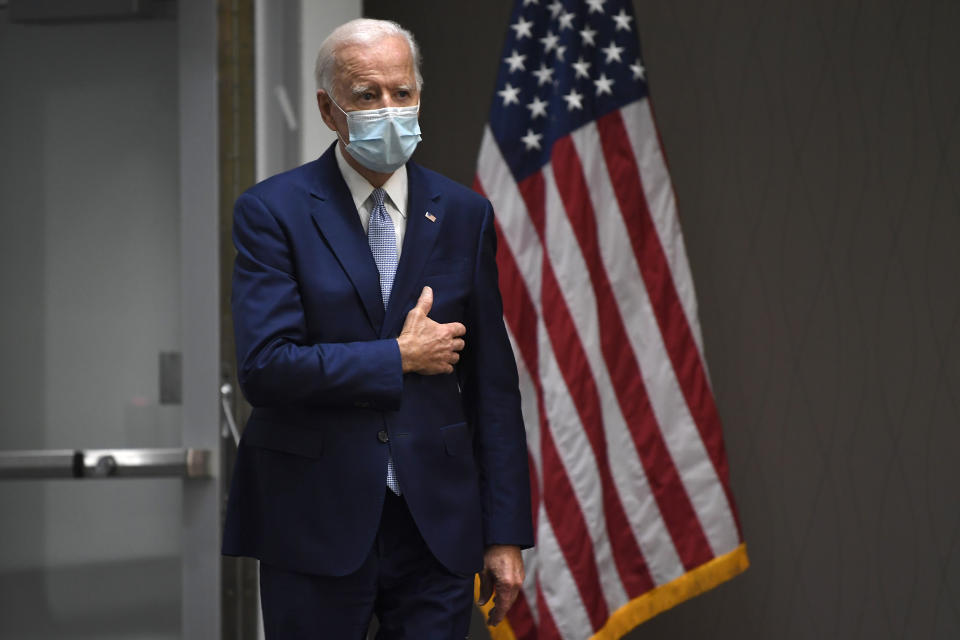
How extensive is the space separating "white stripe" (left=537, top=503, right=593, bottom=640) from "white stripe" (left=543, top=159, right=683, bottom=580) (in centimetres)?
9

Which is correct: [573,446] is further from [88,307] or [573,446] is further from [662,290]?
[88,307]

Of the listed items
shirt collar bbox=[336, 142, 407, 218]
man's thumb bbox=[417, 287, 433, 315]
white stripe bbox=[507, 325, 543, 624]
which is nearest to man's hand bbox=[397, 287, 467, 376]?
man's thumb bbox=[417, 287, 433, 315]

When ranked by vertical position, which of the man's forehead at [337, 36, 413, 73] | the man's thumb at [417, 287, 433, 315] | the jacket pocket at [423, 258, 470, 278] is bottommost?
the man's thumb at [417, 287, 433, 315]

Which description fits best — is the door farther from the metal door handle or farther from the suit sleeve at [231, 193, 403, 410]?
the suit sleeve at [231, 193, 403, 410]

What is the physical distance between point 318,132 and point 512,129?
44cm

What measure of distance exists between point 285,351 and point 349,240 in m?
0.17

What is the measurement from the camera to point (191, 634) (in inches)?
89.0

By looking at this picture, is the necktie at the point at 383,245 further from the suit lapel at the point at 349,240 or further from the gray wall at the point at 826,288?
the gray wall at the point at 826,288

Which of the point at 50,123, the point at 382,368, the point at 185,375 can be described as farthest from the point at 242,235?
the point at 50,123

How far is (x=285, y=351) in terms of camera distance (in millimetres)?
1223

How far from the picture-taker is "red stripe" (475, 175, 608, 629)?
2.25 m

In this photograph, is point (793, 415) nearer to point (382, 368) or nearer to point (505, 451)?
point (505, 451)

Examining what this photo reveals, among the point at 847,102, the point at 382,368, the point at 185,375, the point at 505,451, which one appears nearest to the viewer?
the point at 382,368

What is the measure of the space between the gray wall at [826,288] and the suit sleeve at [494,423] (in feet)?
4.87
